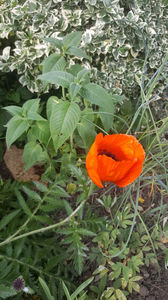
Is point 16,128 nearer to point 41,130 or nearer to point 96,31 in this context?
point 41,130

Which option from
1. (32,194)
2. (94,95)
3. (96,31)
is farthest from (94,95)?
(96,31)

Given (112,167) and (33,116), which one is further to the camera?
(33,116)

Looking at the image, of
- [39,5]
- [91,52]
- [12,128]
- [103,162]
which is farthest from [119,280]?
[39,5]

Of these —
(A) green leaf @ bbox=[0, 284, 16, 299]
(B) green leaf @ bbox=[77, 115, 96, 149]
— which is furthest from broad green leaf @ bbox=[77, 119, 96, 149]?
(A) green leaf @ bbox=[0, 284, 16, 299]

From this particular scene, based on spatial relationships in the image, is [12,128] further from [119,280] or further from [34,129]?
[119,280]

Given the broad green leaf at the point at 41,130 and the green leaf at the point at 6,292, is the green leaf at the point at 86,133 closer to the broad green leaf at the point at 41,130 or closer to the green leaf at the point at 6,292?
the broad green leaf at the point at 41,130

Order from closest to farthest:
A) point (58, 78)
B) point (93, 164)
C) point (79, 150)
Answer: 1. point (93, 164)
2. point (58, 78)
3. point (79, 150)

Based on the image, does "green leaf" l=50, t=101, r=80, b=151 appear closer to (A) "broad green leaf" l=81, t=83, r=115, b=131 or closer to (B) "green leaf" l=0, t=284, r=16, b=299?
(A) "broad green leaf" l=81, t=83, r=115, b=131

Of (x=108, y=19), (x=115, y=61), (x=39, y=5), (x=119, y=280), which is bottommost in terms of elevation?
(x=119, y=280)
